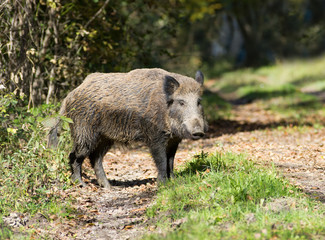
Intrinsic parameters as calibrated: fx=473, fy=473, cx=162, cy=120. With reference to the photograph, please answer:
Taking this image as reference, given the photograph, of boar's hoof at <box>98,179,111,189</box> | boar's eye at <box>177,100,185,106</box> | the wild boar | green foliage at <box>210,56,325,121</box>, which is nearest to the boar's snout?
the wild boar

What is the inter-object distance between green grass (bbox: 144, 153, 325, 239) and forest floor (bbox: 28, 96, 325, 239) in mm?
356

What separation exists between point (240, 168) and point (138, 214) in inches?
62.2

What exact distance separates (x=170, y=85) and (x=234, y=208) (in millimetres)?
2273

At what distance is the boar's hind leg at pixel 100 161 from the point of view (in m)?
7.40

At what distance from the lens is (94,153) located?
758 centimetres

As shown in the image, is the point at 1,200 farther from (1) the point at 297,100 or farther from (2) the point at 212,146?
(1) the point at 297,100

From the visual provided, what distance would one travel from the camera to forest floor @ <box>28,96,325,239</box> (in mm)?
5555

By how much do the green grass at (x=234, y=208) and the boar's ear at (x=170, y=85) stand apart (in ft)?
3.72

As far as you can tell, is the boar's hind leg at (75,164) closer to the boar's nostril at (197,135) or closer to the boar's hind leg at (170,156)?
the boar's hind leg at (170,156)

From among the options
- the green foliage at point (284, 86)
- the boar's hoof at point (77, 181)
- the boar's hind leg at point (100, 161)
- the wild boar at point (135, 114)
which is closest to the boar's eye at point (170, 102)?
the wild boar at point (135, 114)

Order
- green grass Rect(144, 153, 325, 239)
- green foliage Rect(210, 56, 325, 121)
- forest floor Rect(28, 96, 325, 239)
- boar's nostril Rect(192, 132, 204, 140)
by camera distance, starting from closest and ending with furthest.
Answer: green grass Rect(144, 153, 325, 239) → forest floor Rect(28, 96, 325, 239) → boar's nostril Rect(192, 132, 204, 140) → green foliage Rect(210, 56, 325, 121)

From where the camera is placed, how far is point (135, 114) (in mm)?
6926

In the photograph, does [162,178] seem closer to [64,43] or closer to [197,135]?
[197,135]

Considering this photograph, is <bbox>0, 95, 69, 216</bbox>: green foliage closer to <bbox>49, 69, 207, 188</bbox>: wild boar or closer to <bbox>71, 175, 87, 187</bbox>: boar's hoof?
<bbox>71, 175, 87, 187</bbox>: boar's hoof
